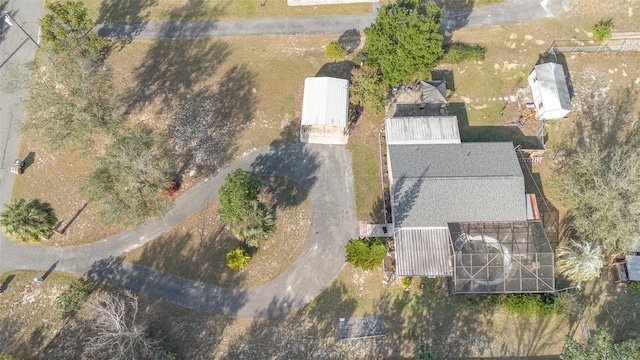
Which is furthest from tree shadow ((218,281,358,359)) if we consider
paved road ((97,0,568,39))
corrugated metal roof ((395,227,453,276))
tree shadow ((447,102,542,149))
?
paved road ((97,0,568,39))

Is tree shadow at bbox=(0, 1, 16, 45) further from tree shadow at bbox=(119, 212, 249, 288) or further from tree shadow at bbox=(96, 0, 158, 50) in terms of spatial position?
tree shadow at bbox=(119, 212, 249, 288)

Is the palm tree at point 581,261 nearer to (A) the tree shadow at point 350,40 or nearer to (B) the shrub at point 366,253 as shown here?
(B) the shrub at point 366,253

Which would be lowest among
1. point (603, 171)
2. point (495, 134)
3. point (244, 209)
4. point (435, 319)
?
point (435, 319)

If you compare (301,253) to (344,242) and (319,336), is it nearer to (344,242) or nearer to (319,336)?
(344,242)

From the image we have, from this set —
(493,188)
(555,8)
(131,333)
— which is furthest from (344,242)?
(555,8)

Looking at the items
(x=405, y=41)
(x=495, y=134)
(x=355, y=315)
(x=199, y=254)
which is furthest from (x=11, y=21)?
(x=495, y=134)

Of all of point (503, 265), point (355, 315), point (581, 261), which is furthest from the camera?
point (355, 315)

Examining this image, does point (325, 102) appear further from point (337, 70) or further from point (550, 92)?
point (550, 92)

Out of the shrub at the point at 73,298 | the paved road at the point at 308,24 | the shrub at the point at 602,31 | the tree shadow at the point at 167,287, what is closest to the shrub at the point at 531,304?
the tree shadow at the point at 167,287
